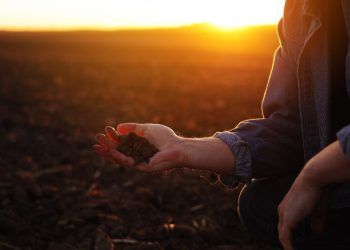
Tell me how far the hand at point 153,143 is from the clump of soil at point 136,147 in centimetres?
2

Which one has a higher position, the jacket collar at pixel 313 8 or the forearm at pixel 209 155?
the jacket collar at pixel 313 8

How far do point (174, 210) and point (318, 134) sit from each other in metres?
1.91

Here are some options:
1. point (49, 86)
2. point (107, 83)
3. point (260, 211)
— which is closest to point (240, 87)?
point (107, 83)

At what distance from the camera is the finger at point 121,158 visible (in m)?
1.99

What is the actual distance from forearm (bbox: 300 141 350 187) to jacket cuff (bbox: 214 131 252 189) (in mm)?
436

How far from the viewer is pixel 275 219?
7.57 feet

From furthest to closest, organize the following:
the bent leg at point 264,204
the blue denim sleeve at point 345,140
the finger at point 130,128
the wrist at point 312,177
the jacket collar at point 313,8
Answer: the bent leg at point 264,204 < the finger at point 130,128 < the jacket collar at point 313,8 < the wrist at point 312,177 < the blue denim sleeve at point 345,140

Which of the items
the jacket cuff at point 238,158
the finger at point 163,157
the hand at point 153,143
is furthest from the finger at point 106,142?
the jacket cuff at point 238,158

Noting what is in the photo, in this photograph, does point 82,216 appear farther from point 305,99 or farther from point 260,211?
point 305,99

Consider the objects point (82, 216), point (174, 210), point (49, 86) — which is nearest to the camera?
point (82, 216)

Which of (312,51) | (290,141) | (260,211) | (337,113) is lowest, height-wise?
(260,211)

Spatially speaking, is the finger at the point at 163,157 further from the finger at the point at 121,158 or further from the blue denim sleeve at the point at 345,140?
the blue denim sleeve at the point at 345,140

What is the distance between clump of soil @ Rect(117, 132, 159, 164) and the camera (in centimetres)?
201

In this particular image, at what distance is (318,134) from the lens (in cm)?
205
